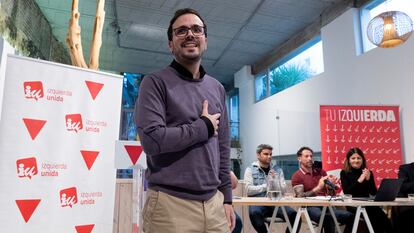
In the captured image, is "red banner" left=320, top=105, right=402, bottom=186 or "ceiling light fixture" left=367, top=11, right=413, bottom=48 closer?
"ceiling light fixture" left=367, top=11, right=413, bottom=48

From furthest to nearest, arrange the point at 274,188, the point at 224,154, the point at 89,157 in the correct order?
the point at 274,188, the point at 89,157, the point at 224,154

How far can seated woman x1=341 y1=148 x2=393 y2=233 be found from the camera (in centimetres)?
355

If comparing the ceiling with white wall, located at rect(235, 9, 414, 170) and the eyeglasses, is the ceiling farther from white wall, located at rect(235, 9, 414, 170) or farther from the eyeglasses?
the eyeglasses

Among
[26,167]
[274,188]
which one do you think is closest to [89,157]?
[26,167]

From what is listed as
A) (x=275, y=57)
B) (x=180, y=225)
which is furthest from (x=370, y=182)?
(x=275, y=57)

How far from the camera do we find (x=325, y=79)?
20.3 ft

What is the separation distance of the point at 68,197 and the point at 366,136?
380cm

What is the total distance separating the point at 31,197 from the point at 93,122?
1.86ft

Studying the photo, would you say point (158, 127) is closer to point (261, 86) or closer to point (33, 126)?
point (33, 126)

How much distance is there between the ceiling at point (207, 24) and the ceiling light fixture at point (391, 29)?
2395 mm

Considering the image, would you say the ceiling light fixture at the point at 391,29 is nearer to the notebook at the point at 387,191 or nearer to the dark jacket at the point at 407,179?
the dark jacket at the point at 407,179

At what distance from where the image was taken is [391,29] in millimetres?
3588

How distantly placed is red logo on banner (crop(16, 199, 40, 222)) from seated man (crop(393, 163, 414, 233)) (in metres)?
3.33

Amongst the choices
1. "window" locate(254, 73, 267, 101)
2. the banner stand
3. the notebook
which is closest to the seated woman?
the notebook
